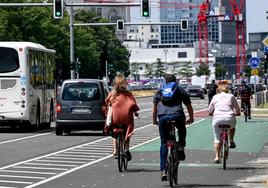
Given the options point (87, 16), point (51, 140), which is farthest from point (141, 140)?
point (87, 16)

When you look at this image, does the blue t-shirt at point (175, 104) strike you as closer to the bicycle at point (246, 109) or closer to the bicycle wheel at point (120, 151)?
the bicycle wheel at point (120, 151)

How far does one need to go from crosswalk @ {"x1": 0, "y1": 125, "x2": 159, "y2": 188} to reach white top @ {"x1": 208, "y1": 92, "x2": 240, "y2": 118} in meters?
2.98

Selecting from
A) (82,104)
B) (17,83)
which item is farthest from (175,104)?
(17,83)

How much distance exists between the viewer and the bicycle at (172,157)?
14812 mm

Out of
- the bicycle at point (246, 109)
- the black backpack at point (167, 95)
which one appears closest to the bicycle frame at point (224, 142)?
the black backpack at point (167, 95)

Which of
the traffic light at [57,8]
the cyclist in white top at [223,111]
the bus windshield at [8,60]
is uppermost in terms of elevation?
the traffic light at [57,8]

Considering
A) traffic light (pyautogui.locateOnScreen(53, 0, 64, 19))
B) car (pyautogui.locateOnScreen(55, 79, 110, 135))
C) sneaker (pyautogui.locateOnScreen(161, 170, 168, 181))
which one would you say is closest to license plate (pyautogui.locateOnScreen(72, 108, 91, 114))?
car (pyautogui.locateOnScreen(55, 79, 110, 135))

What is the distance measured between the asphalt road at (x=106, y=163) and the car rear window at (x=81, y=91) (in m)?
1.31

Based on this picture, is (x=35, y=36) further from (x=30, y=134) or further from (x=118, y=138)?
(x=118, y=138)

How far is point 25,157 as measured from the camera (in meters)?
21.8

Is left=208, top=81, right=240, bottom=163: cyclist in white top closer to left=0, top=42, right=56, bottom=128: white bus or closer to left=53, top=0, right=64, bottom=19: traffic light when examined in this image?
left=0, top=42, right=56, bottom=128: white bus

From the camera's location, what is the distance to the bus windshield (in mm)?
33406

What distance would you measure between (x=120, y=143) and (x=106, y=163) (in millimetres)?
2310

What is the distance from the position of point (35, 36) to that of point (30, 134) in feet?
156
